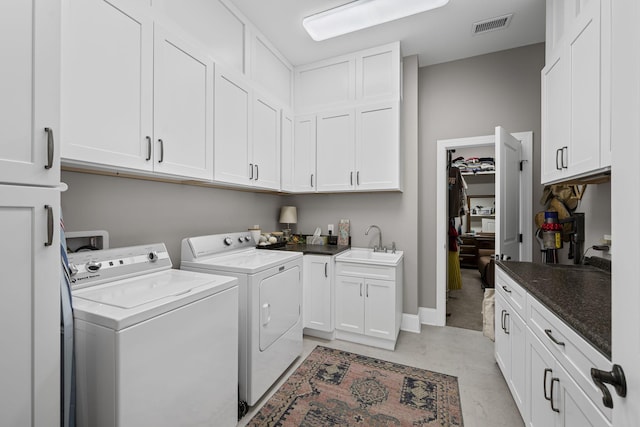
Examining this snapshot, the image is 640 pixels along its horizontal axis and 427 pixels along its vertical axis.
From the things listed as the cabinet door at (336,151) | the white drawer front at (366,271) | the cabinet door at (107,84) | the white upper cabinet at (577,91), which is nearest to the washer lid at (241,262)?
the white drawer front at (366,271)

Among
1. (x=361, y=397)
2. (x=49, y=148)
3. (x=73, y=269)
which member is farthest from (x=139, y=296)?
(x=361, y=397)

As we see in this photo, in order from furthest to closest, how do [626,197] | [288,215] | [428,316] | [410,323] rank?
[288,215]
[428,316]
[410,323]
[626,197]

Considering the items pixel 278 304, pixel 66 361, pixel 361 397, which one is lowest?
pixel 361 397

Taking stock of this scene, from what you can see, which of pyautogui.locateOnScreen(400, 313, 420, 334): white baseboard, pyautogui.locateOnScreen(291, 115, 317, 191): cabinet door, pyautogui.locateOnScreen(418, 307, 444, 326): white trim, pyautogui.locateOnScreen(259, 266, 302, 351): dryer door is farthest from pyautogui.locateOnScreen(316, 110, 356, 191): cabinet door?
pyautogui.locateOnScreen(418, 307, 444, 326): white trim

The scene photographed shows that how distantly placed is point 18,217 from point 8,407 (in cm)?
60

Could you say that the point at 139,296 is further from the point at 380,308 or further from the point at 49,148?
the point at 380,308

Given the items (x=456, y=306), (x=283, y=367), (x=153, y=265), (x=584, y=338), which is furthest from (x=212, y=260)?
(x=456, y=306)

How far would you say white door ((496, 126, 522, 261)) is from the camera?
7.68 feet

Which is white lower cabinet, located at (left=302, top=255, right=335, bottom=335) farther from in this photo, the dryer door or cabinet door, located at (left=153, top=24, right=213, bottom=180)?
cabinet door, located at (left=153, top=24, right=213, bottom=180)

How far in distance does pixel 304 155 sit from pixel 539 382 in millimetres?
2725

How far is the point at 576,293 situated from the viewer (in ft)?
4.38

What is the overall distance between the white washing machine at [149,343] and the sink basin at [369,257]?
1.45 metres

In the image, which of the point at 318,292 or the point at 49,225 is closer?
the point at 49,225

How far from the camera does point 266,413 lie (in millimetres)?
1771
